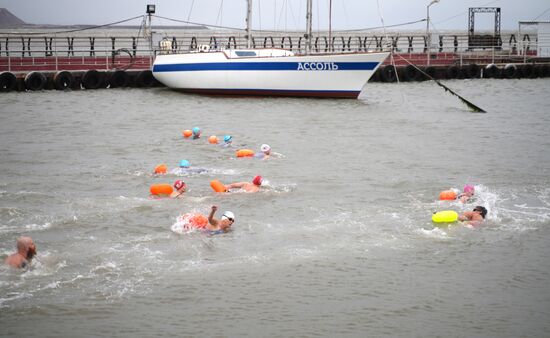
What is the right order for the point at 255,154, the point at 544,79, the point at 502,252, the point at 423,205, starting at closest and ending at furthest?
the point at 502,252 → the point at 423,205 → the point at 255,154 → the point at 544,79

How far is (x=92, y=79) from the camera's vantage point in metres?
40.0

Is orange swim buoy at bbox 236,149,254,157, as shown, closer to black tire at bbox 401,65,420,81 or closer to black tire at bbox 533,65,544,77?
black tire at bbox 401,65,420,81

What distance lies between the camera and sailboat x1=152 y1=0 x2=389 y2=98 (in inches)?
1339

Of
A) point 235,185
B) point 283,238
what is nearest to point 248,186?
point 235,185

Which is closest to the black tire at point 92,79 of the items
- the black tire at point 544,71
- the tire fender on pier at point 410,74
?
the tire fender on pier at point 410,74

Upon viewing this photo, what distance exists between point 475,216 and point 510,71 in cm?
3698

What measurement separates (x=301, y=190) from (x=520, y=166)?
6.63 m

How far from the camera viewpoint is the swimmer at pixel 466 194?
1595cm

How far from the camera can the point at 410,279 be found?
39.2 feet

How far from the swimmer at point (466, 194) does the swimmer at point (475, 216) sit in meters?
1.22

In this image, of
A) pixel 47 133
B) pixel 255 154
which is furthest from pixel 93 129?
pixel 255 154

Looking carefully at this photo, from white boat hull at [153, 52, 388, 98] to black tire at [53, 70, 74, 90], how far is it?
5996 mm

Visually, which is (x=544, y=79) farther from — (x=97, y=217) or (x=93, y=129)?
(x=97, y=217)

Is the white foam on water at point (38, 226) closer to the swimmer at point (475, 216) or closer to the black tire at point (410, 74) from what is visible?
the swimmer at point (475, 216)
